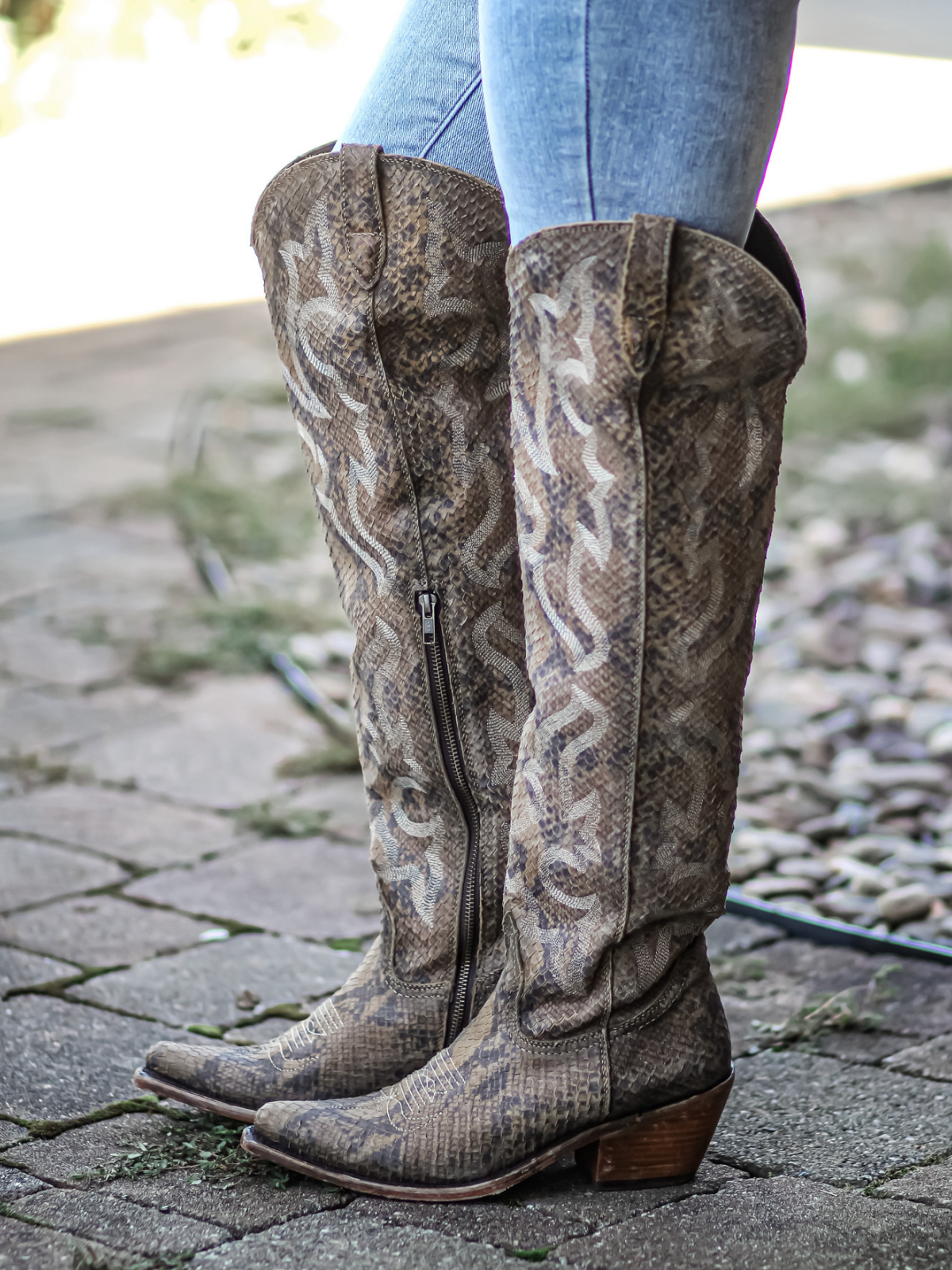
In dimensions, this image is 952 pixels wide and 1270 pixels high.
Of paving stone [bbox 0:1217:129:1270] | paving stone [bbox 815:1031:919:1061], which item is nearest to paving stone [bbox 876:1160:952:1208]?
paving stone [bbox 815:1031:919:1061]

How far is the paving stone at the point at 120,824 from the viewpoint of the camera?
2074mm

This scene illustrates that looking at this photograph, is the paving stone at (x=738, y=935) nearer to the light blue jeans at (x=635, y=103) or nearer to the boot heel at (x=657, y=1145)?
the boot heel at (x=657, y=1145)

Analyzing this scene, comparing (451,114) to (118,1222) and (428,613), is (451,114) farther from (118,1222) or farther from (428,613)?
(118,1222)

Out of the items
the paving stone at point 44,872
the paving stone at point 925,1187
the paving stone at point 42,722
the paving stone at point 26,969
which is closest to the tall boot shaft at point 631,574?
the paving stone at point 925,1187

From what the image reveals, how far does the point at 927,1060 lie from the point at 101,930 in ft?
3.12

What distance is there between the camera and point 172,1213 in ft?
3.83

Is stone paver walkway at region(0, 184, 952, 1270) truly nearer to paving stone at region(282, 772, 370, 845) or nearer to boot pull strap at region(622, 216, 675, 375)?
paving stone at region(282, 772, 370, 845)

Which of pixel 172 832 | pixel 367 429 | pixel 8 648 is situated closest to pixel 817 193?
pixel 8 648

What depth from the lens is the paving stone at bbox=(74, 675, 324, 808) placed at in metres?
2.33

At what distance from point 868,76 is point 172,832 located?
8.65m

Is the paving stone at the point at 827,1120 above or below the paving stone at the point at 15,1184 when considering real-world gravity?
below

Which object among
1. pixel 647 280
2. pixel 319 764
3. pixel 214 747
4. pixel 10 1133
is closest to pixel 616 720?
pixel 647 280

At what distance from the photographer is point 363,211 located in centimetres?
124

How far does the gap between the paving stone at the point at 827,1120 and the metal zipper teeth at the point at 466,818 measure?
0.25m
